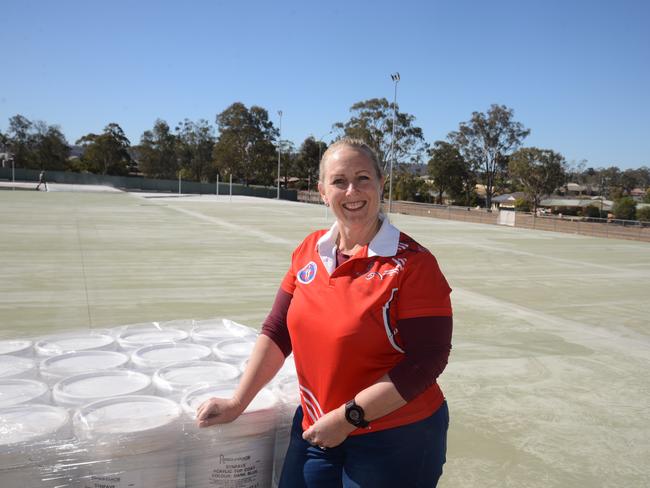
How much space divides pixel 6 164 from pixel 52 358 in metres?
87.3

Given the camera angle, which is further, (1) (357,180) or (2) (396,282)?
(1) (357,180)

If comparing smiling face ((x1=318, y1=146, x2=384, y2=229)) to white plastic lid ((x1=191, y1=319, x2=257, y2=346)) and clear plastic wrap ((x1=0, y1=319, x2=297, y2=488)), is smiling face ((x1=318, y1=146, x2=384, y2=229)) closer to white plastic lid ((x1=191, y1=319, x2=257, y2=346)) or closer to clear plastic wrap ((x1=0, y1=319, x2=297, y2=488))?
clear plastic wrap ((x1=0, y1=319, x2=297, y2=488))

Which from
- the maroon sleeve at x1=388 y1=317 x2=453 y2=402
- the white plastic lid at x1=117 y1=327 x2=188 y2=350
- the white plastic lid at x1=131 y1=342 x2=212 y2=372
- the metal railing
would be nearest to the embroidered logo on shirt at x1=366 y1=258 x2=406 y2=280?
the maroon sleeve at x1=388 y1=317 x2=453 y2=402

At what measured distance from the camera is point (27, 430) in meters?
2.01

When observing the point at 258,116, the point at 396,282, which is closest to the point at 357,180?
the point at 396,282

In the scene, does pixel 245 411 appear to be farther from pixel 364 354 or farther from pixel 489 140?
pixel 489 140

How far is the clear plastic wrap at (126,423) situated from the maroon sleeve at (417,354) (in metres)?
0.73

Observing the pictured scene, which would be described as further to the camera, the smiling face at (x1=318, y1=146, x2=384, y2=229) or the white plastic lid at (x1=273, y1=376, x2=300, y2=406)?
the white plastic lid at (x1=273, y1=376, x2=300, y2=406)

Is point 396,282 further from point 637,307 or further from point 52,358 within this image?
point 637,307

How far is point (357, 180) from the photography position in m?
2.21

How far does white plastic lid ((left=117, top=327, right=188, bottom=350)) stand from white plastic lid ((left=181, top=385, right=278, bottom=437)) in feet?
2.58

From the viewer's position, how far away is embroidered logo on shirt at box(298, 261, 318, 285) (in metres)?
2.24

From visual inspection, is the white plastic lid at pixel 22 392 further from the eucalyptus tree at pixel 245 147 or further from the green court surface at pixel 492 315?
the eucalyptus tree at pixel 245 147

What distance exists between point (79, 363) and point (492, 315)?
6.00m
